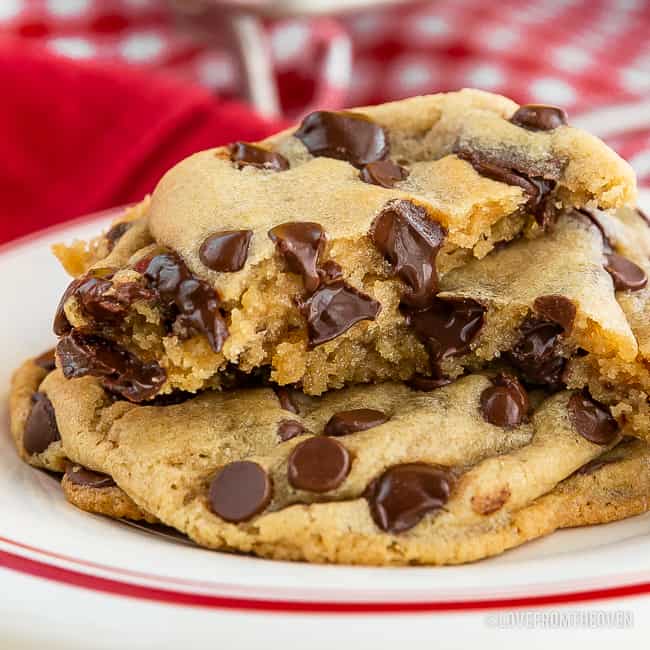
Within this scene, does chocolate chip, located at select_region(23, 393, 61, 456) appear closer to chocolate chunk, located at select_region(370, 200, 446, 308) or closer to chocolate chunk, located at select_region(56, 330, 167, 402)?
chocolate chunk, located at select_region(56, 330, 167, 402)

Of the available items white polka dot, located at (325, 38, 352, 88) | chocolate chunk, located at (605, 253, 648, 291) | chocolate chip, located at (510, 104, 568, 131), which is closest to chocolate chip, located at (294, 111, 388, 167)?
chocolate chip, located at (510, 104, 568, 131)

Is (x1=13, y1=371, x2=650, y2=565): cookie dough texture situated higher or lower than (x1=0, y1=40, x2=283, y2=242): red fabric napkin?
higher

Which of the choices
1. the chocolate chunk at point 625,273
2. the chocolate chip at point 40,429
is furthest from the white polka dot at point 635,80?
the chocolate chip at point 40,429

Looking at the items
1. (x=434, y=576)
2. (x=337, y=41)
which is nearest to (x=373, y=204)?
(x=434, y=576)

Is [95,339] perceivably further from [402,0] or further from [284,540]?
[402,0]

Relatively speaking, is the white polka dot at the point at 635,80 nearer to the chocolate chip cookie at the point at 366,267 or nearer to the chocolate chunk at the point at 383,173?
the chocolate chip cookie at the point at 366,267

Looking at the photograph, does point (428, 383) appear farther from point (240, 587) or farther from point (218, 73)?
point (218, 73)

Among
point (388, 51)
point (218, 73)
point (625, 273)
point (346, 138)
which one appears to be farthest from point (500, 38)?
point (625, 273)
